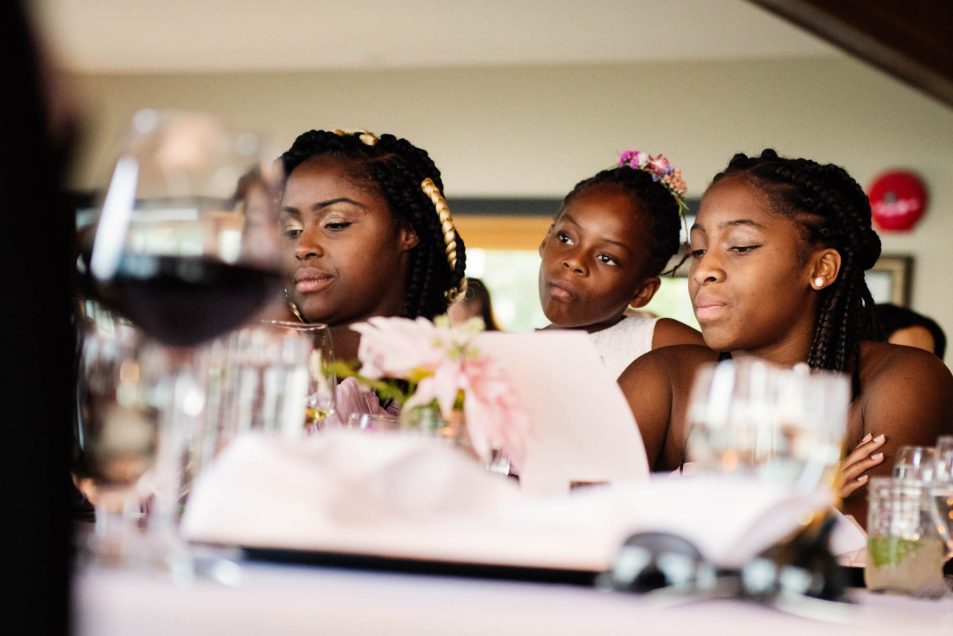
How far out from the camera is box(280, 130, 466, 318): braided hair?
2738 millimetres

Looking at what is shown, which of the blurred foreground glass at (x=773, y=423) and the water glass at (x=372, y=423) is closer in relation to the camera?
the blurred foreground glass at (x=773, y=423)

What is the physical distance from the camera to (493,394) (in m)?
1.38

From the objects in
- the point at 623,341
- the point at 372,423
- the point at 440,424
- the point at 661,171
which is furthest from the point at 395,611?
the point at 661,171

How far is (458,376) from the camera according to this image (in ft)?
4.50

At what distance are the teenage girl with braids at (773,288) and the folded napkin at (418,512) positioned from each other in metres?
1.83

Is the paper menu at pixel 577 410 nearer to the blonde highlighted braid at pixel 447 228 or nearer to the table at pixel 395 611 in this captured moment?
the table at pixel 395 611

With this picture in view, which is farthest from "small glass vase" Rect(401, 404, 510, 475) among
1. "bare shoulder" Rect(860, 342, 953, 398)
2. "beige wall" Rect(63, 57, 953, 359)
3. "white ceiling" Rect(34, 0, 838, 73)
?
"beige wall" Rect(63, 57, 953, 359)

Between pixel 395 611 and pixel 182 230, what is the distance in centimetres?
30

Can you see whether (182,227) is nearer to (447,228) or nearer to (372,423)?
(372,423)

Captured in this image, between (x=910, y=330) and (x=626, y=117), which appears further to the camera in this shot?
(x=626, y=117)

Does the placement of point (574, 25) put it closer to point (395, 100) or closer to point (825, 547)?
point (395, 100)

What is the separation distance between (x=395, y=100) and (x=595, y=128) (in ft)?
3.93

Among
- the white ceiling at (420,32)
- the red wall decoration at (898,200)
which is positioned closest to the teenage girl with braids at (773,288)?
the white ceiling at (420,32)

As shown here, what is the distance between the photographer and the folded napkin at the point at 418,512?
2.79 ft
